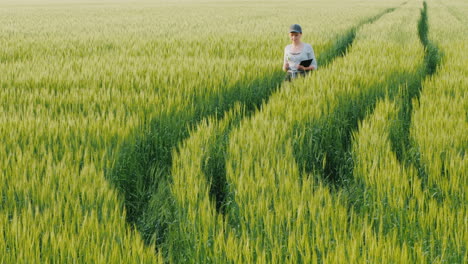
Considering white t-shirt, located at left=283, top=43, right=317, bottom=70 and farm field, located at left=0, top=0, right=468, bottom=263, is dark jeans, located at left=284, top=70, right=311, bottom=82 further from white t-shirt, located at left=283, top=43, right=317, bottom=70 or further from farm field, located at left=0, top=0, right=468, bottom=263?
farm field, located at left=0, top=0, right=468, bottom=263

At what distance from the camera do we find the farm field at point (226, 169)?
1778 millimetres

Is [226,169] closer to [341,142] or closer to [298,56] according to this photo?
[341,142]

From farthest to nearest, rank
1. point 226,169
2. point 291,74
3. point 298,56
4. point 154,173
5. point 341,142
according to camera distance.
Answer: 1. point 291,74
2. point 298,56
3. point 341,142
4. point 154,173
5. point 226,169

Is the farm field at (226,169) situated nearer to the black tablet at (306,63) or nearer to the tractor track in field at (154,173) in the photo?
the tractor track in field at (154,173)

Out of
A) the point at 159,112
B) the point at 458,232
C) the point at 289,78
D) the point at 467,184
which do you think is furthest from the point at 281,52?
the point at 458,232

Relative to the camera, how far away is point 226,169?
283cm

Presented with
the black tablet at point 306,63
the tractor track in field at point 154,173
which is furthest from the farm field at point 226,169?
the black tablet at point 306,63

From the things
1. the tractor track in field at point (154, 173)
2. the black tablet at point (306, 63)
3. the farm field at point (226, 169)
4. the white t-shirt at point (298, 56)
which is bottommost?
the tractor track in field at point (154, 173)

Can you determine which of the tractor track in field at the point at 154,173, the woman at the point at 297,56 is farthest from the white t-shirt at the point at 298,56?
the tractor track in field at the point at 154,173

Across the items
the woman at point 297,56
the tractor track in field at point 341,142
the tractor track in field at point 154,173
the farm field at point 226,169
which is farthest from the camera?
the woman at point 297,56

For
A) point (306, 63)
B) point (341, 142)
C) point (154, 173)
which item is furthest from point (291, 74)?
point (154, 173)

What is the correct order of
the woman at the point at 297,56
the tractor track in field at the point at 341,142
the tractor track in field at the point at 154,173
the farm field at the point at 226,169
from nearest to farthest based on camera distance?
1. the farm field at the point at 226,169
2. the tractor track in field at the point at 154,173
3. the tractor track in field at the point at 341,142
4. the woman at the point at 297,56

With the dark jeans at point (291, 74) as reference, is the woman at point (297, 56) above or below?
above

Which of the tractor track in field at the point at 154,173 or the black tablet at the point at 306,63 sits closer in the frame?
the tractor track in field at the point at 154,173
